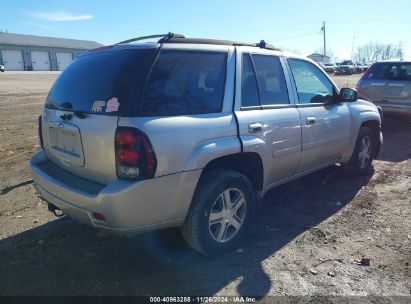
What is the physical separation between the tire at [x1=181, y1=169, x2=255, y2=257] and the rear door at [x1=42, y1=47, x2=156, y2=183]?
31.5 inches

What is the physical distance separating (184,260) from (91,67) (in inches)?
76.3

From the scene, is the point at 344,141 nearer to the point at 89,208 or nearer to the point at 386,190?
the point at 386,190

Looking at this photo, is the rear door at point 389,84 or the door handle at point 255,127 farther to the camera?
the rear door at point 389,84

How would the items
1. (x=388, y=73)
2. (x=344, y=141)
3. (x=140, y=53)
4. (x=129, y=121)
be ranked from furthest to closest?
(x=388, y=73) → (x=344, y=141) → (x=140, y=53) → (x=129, y=121)

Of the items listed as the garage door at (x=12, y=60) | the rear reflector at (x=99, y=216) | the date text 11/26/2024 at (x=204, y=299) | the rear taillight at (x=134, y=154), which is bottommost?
the date text 11/26/2024 at (x=204, y=299)

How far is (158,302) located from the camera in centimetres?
281

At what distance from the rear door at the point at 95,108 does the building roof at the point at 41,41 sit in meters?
76.2

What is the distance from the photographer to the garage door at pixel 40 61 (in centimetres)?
7331

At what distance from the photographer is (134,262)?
333 centimetres

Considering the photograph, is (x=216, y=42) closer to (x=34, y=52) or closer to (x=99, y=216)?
(x=99, y=216)

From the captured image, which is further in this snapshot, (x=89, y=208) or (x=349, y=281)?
(x=349, y=281)

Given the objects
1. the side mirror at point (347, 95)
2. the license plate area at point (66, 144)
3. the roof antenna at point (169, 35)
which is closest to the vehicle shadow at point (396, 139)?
the side mirror at point (347, 95)

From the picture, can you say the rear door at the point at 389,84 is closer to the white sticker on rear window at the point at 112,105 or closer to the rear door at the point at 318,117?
the rear door at the point at 318,117

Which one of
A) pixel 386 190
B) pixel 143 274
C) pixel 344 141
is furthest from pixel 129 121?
pixel 386 190
